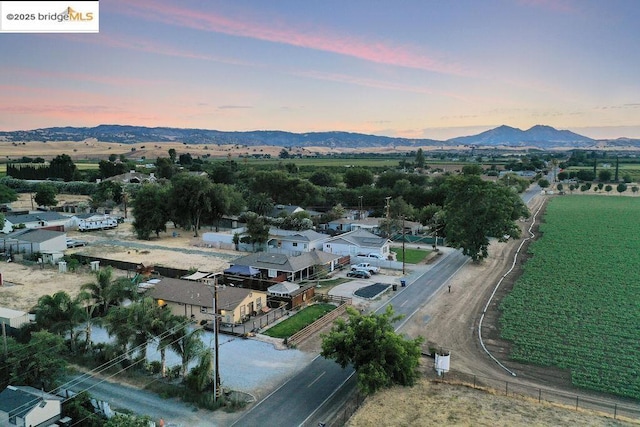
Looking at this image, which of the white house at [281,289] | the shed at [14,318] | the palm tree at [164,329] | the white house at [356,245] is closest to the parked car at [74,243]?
the shed at [14,318]

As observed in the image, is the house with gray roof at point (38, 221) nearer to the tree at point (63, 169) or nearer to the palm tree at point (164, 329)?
the palm tree at point (164, 329)

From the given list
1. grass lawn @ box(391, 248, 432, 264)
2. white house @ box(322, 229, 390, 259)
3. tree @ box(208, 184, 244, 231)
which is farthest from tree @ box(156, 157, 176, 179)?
grass lawn @ box(391, 248, 432, 264)

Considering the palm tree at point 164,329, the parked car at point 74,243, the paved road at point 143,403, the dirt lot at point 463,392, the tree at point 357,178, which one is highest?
the tree at point 357,178

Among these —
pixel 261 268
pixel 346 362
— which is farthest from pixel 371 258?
pixel 346 362

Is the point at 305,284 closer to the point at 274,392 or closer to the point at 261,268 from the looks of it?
the point at 261,268

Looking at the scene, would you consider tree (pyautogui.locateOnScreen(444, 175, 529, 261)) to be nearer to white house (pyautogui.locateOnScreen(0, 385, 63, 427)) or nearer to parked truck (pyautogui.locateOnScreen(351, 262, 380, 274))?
parked truck (pyautogui.locateOnScreen(351, 262, 380, 274))

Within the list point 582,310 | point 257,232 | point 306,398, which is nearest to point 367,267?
point 257,232
